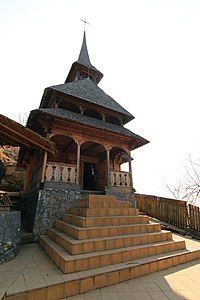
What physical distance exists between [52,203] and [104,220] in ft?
9.07

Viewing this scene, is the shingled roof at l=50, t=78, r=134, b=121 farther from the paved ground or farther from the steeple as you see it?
the paved ground

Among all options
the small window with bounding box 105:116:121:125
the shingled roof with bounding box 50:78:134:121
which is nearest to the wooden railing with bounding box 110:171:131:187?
the small window with bounding box 105:116:121:125

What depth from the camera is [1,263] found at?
464 cm

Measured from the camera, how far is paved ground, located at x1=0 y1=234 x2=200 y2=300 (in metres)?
3.47

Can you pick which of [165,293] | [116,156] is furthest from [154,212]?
[165,293]

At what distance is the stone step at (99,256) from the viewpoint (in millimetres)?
4036

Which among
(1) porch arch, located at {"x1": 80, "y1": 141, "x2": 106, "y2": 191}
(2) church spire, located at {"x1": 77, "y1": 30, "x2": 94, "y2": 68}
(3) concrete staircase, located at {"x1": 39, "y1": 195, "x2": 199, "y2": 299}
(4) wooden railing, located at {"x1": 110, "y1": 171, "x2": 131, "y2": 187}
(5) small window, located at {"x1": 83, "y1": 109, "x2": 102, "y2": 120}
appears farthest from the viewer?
(2) church spire, located at {"x1": 77, "y1": 30, "x2": 94, "y2": 68}

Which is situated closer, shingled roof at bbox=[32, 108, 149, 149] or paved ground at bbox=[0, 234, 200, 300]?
paved ground at bbox=[0, 234, 200, 300]

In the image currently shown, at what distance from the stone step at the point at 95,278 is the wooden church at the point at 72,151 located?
12.3 feet

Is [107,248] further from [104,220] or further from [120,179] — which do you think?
[120,179]

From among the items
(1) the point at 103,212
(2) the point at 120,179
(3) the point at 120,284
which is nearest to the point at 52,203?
(1) the point at 103,212

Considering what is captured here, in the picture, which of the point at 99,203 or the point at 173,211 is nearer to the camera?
the point at 99,203

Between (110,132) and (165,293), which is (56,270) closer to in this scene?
(165,293)

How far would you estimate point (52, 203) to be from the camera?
7.56 metres
